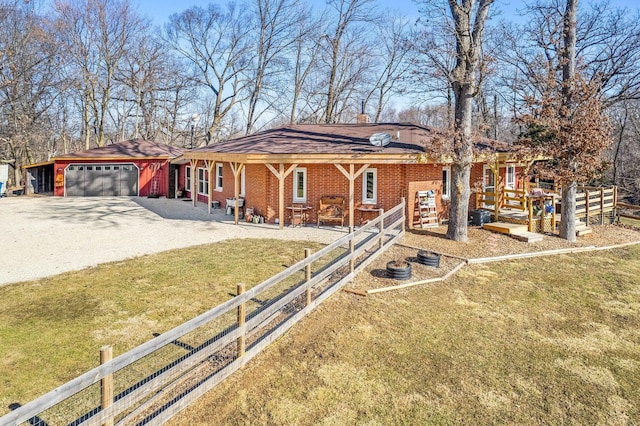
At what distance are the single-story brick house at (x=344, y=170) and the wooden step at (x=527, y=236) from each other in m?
2.59

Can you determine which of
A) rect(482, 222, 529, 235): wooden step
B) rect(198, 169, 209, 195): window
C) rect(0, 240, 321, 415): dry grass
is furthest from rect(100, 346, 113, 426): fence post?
rect(198, 169, 209, 195): window

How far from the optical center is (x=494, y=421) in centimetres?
403

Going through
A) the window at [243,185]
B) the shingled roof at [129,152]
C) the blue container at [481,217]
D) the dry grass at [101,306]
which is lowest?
the dry grass at [101,306]

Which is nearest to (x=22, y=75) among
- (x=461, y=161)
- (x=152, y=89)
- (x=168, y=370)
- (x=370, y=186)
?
(x=152, y=89)

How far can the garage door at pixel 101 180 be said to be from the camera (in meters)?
23.5

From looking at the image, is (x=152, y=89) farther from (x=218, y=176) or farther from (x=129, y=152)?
(x=218, y=176)

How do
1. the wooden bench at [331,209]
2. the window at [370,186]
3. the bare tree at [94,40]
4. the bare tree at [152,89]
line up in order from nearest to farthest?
the wooden bench at [331,209] → the window at [370,186] → the bare tree at [94,40] → the bare tree at [152,89]

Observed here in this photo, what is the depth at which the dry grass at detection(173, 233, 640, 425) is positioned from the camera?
4152mm

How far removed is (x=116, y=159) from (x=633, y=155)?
3620 centimetres

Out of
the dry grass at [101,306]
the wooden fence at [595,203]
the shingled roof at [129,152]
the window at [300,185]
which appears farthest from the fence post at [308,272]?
the shingled roof at [129,152]

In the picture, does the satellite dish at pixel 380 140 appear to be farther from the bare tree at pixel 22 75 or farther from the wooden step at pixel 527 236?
the bare tree at pixel 22 75

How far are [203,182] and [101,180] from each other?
298 inches

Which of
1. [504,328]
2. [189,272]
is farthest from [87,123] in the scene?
[504,328]

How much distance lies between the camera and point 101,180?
23922mm
